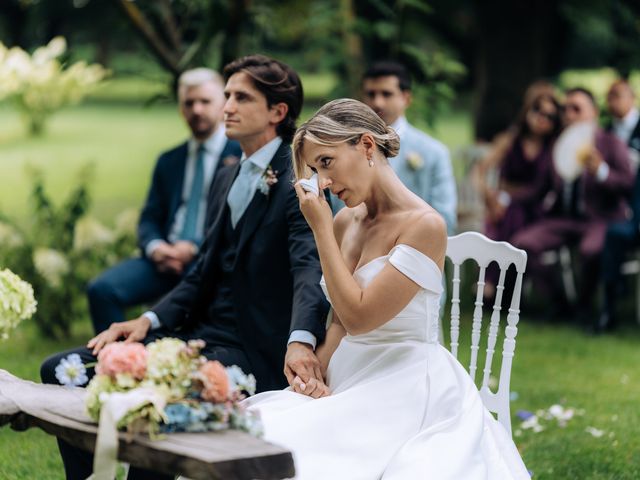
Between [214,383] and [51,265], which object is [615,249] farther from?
[214,383]

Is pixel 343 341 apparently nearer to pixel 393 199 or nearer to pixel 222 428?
pixel 393 199

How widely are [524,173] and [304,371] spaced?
18.6 feet

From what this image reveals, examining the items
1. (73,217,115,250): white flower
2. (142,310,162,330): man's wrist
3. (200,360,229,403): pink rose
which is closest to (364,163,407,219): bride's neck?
(200,360,229,403): pink rose

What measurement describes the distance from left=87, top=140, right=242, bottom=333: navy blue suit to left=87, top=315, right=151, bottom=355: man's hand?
Result: 5.47ft

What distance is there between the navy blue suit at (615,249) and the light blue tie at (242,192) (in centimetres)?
458

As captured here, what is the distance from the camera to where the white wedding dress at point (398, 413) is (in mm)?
3154

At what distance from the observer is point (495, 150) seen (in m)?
9.77

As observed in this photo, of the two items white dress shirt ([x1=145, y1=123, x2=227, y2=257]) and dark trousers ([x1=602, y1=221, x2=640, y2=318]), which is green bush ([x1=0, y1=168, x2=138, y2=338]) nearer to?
white dress shirt ([x1=145, y1=123, x2=227, y2=257])

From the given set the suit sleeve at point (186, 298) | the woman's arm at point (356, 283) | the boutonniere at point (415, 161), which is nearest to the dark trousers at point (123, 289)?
the boutonniere at point (415, 161)

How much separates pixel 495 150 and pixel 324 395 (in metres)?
6.67

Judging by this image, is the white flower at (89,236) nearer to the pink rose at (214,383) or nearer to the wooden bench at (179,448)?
Result: the wooden bench at (179,448)

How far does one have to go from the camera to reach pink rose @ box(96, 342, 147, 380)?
2.70m

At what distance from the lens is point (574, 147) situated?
8273 millimetres

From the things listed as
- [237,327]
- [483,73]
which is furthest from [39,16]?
[237,327]
